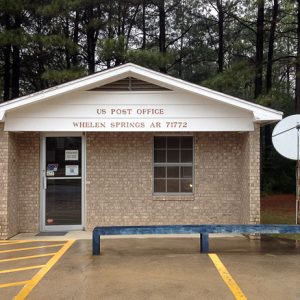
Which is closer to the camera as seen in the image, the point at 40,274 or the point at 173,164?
the point at 40,274

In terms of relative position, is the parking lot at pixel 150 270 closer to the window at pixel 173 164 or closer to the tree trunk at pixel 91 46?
the window at pixel 173 164

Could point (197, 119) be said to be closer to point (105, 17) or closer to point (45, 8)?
point (45, 8)

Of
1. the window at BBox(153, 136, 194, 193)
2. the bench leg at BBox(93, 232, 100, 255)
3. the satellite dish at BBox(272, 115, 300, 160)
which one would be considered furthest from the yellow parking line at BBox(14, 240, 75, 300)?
the satellite dish at BBox(272, 115, 300, 160)

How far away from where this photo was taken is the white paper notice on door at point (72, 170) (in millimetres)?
11852

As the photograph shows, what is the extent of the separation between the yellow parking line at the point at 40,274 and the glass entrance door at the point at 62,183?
1847mm

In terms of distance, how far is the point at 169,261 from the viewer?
27.5 feet

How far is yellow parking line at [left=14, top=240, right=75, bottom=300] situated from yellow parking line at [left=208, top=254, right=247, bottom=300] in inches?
112

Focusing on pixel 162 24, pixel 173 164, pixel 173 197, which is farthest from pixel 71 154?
pixel 162 24

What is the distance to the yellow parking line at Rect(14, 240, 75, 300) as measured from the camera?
21.2ft

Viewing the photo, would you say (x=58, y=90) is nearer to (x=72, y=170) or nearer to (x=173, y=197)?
(x=72, y=170)

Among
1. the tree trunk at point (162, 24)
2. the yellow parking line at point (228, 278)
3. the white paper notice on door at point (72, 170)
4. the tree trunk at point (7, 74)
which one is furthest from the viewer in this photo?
the tree trunk at point (162, 24)

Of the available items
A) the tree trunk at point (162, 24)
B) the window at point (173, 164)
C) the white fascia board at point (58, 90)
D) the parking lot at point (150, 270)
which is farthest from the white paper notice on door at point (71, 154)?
the tree trunk at point (162, 24)

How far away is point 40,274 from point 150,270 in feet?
5.86

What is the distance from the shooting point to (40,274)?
755 centimetres
